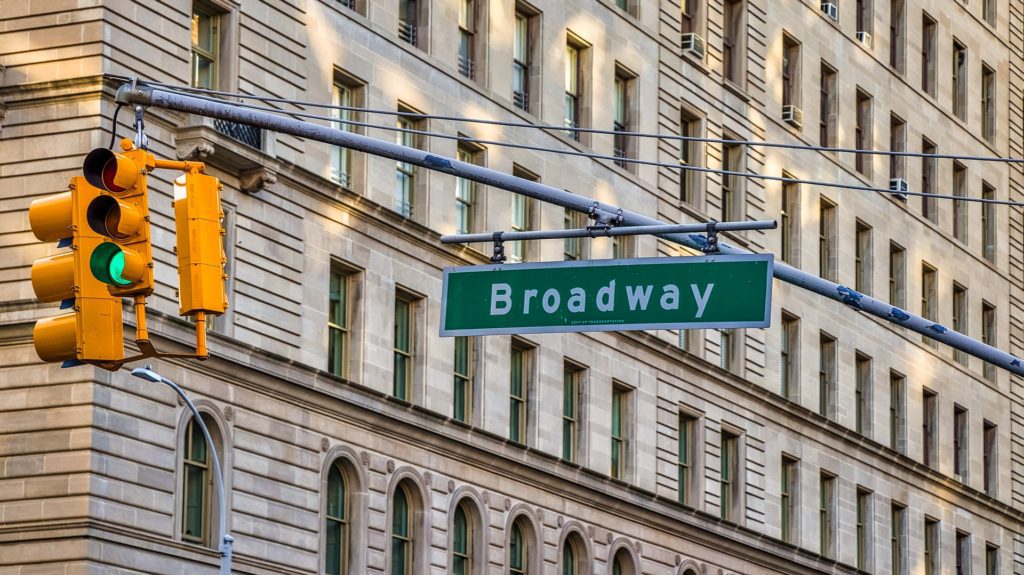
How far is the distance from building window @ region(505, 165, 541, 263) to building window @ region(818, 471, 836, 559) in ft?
51.4

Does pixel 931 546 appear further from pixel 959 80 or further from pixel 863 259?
pixel 959 80

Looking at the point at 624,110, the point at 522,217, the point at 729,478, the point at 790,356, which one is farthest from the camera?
the point at 790,356

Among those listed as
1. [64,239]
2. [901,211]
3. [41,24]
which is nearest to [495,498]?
[41,24]

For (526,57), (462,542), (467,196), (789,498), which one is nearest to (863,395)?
(789,498)

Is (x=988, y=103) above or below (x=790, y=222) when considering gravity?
above

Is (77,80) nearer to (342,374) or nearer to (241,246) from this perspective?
(241,246)

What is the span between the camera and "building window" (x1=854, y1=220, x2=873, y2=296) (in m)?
68.2

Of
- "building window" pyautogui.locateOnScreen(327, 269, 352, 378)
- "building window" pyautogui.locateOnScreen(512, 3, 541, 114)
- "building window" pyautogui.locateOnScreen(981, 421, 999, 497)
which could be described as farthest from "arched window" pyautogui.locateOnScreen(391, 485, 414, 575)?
"building window" pyautogui.locateOnScreen(981, 421, 999, 497)

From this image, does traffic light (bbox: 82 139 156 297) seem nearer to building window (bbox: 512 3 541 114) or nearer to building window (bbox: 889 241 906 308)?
building window (bbox: 512 3 541 114)

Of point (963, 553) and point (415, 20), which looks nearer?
point (415, 20)

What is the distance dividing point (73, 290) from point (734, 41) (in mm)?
50025

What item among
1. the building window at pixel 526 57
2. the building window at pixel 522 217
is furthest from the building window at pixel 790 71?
the building window at pixel 522 217

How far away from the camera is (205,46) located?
4303 centimetres

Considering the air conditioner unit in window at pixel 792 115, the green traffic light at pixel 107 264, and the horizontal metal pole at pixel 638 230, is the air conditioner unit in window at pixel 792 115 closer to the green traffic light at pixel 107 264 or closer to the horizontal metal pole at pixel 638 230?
the horizontal metal pole at pixel 638 230
